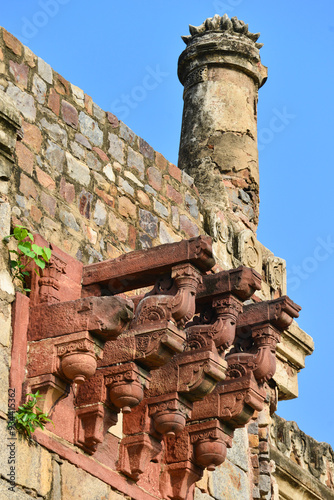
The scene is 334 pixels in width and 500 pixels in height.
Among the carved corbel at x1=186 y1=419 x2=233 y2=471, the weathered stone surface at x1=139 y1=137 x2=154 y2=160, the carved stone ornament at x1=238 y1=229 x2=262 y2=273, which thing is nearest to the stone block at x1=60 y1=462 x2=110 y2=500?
the carved corbel at x1=186 y1=419 x2=233 y2=471

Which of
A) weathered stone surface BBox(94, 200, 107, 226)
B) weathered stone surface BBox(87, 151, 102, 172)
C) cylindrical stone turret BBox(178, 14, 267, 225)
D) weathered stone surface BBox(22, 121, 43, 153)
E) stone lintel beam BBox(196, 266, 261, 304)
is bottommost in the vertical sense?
stone lintel beam BBox(196, 266, 261, 304)

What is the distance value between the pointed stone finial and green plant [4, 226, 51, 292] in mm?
4191

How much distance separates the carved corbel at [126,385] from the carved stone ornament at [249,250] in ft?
8.90

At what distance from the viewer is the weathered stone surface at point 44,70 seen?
22.7ft

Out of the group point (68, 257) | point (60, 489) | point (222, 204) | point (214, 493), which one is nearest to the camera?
point (60, 489)

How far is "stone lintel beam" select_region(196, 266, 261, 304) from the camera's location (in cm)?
615

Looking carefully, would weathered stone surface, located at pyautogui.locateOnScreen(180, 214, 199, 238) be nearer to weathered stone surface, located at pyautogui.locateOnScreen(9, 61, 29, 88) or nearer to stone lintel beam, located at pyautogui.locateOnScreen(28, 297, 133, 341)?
weathered stone surface, located at pyautogui.locateOnScreen(9, 61, 29, 88)

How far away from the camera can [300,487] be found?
925 centimetres

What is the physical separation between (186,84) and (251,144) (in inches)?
30.2

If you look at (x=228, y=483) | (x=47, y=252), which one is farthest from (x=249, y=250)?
(x=47, y=252)

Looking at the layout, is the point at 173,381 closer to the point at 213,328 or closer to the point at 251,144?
the point at 213,328

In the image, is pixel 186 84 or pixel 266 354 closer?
pixel 266 354

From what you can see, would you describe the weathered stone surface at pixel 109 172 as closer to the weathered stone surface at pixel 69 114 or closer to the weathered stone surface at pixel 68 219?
the weathered stone surface at pixel 69 114

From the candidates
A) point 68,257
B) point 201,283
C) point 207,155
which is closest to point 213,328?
point 201,283
